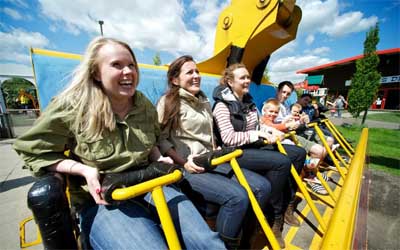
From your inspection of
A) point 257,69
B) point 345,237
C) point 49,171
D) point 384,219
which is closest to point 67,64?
point 49,171

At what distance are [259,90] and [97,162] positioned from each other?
414 centimetres

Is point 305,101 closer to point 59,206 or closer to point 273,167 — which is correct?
point 273,167

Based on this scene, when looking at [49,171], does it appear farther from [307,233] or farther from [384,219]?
[384,219]

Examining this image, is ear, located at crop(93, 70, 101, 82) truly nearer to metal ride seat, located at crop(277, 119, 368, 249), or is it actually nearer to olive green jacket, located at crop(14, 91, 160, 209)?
olive green jacket, located at crop(14, 91, 160, 209)

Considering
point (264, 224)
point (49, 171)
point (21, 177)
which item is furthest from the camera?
point (21, 177)

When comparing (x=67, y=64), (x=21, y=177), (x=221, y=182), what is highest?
(x=67, y=64)

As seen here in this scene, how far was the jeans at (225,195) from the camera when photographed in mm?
1398

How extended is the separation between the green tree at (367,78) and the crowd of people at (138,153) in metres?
12.7

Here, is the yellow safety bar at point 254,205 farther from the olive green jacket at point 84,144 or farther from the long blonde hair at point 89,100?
the long blonde hair at point 89,100

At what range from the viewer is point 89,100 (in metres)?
1.21

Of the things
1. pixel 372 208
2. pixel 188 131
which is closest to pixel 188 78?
pixel 188 131

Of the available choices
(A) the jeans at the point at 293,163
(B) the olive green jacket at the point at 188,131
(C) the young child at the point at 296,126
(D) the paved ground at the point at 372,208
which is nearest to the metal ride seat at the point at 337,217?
(A) the jeans at the point at 293,163

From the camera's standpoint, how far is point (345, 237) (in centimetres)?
75

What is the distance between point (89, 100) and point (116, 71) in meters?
0.26
